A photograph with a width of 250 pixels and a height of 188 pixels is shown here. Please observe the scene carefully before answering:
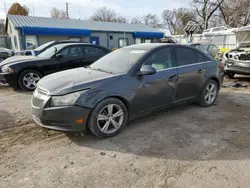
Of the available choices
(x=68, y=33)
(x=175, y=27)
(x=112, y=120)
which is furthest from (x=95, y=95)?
(x=175, y=27)

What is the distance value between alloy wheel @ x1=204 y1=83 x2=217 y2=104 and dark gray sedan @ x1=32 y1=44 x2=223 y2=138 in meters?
0.11

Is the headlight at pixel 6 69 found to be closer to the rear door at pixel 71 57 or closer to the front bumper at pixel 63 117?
the rear door at pixel 71 57

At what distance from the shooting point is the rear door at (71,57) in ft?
23.0

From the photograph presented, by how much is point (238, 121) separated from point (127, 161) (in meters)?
2.69

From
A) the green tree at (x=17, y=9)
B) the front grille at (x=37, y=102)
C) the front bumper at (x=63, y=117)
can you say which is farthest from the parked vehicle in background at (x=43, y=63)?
the green tree at (x=17, y=9)

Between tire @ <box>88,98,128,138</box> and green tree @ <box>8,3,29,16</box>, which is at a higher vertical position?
green tree @ <box>8,3,29,16</box>

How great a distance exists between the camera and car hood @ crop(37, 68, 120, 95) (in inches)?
123

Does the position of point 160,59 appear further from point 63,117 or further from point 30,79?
point 30,79

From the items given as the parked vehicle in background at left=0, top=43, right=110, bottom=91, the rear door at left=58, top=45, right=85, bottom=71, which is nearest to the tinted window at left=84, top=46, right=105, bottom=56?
the parked vehicle in background at left=0, top=43, right=110, bottom=91

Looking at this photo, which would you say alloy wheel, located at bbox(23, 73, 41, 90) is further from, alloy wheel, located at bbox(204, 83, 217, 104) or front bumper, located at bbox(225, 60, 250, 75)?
A: front bumper, located at bbox(225, 60, 250, 75)

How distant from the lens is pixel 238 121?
418 centimetres

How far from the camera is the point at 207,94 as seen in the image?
16.3ft

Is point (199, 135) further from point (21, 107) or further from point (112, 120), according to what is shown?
point (21, 107)

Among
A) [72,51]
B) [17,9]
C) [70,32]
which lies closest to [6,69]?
[72,51]
